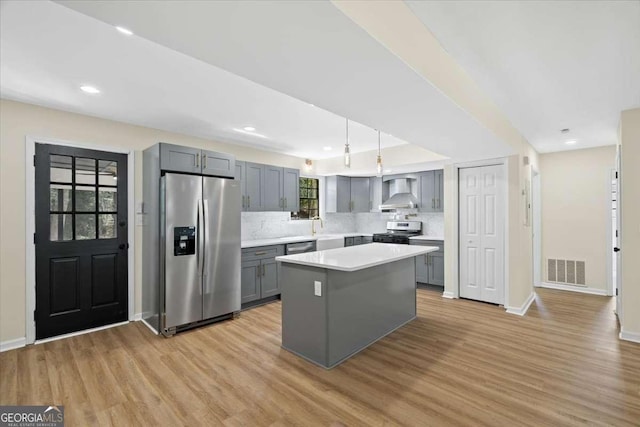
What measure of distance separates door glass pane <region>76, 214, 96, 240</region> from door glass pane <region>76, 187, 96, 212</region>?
8 centimetres

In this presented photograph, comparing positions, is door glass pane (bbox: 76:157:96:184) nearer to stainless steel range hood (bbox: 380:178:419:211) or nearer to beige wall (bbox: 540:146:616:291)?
stainless steel range hood (bbox: 380:178:419:211)

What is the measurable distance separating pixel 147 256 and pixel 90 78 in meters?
2.09

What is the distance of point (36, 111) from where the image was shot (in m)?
3.21

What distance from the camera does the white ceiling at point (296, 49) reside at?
4.25 feet

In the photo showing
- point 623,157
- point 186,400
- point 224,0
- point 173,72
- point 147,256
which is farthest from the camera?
point 147,256

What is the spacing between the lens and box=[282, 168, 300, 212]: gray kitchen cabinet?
5.45 meters

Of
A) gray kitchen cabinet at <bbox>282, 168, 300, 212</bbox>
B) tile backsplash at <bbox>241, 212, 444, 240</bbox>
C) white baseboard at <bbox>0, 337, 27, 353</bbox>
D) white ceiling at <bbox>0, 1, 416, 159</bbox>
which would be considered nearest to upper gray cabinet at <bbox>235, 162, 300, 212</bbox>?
gray kitchen cabinet at <bbox>282, 168, 300, 212</bbox>

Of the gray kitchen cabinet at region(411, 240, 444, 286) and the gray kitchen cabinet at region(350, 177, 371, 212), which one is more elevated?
the gray kitchen cabinet at region(350, 177, 371, 212)

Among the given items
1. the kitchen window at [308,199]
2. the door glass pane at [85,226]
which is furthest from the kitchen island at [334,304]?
the kitchen window at [308,199]

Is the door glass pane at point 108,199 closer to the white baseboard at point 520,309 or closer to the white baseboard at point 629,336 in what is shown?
the white baseboard at point 520,309

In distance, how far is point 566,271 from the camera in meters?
5.32

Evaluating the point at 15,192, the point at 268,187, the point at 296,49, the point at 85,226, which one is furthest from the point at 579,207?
the point at 15,192

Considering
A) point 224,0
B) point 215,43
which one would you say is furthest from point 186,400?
point 224,0

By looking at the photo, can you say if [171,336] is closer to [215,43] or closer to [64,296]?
[64,296]
